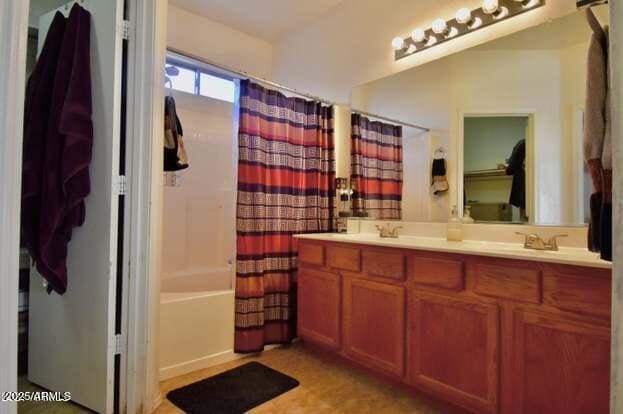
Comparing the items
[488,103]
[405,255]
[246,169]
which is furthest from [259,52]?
[405,255]

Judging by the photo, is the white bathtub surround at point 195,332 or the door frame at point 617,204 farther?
the white bathtub surround at point 195,332

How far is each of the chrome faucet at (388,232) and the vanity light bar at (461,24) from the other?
4.16 ft

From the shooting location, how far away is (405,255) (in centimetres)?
191

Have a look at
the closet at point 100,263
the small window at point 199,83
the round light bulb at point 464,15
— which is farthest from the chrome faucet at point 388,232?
the small window at point 199,83

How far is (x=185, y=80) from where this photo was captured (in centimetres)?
307

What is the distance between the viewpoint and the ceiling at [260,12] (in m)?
2.82

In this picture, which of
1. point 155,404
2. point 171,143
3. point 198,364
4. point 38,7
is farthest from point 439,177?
point 38,7

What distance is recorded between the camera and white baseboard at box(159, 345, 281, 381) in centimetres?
214

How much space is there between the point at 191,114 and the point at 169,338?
1.95m

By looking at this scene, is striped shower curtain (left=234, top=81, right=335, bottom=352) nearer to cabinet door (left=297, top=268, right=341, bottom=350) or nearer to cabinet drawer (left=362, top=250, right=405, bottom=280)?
cabinet door (left=297, top=268, right=341, bottom=350)

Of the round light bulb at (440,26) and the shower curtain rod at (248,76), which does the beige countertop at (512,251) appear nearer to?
the shower curtain rod at (248,76)

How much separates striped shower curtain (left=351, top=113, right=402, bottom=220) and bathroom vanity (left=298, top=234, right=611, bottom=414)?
559 millimetres

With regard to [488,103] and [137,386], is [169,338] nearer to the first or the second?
[137,386]

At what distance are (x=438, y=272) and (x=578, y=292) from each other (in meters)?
0.58
